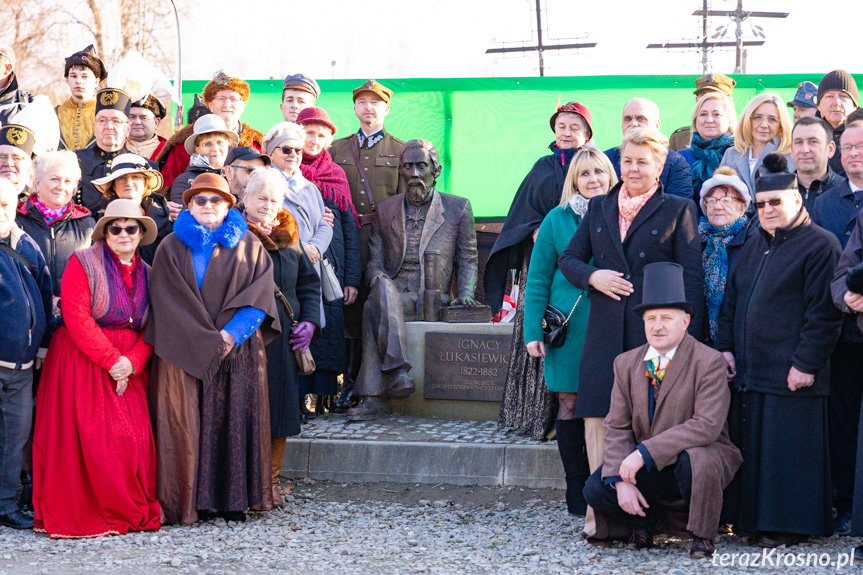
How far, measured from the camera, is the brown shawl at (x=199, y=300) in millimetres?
5301

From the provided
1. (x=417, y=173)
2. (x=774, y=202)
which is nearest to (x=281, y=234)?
(x=417, y=173)

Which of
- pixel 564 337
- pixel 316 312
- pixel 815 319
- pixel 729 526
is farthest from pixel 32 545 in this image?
pixel 815 319

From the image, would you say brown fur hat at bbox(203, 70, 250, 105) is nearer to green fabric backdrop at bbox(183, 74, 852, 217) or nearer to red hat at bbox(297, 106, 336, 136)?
red hat at bbox(297, 106, 336, 136)

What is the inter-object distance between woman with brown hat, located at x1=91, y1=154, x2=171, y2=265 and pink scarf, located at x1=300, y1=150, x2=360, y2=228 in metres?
1.49

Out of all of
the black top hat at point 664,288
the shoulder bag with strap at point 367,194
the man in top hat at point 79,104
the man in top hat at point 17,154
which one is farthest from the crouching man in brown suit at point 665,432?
the man in top hat at point 79,104

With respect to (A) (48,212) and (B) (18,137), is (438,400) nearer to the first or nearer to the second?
(A) (48,212)

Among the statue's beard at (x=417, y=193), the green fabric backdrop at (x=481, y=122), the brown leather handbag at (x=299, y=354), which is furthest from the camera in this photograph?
the green fabric backdrop at (x=481, y=122)

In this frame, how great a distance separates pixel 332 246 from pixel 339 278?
26 cm

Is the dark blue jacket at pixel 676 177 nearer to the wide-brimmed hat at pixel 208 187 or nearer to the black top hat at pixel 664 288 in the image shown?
the black top hat at pixel 664 288

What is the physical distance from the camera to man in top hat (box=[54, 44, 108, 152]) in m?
7.84

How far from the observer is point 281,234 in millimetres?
5934

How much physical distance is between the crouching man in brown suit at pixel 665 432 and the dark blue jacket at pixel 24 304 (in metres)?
3.08

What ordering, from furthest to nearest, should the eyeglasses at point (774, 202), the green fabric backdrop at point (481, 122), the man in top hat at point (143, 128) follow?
the green fabric backdrop at point (481, 122), the man in top hat at point (143, 128), the eyeglasses at point (774, 202)

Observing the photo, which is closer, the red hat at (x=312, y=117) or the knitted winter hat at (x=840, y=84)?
the knitted winter hat at (x=840, y=84)
